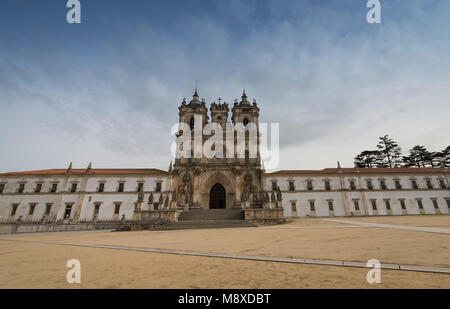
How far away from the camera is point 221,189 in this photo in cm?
3244

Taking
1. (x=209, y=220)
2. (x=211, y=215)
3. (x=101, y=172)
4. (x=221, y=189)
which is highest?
(x=101, y=172)

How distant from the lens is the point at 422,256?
4945 mm

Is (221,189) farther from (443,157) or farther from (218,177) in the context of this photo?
(443,157)

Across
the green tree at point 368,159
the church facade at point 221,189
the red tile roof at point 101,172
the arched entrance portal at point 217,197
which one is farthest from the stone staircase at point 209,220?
the green tree at point 368,159

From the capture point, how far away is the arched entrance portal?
103ft

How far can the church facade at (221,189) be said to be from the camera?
30.8 meters

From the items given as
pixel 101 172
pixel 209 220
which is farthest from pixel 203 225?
pixel 101 172

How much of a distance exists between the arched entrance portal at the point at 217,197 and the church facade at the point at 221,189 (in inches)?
6.6

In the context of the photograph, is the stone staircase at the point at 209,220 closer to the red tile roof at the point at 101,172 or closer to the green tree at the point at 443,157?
the red tile roof at the point at 101,172

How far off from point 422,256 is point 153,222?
66.0 ft

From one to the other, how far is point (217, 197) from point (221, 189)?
59.1 inches

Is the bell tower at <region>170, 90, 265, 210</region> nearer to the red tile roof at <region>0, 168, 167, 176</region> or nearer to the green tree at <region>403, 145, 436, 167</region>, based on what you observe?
the red tile roof at <region>0, 168, 167, 176</region>

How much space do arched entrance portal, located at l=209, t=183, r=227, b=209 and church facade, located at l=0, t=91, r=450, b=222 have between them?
0.55 feet
